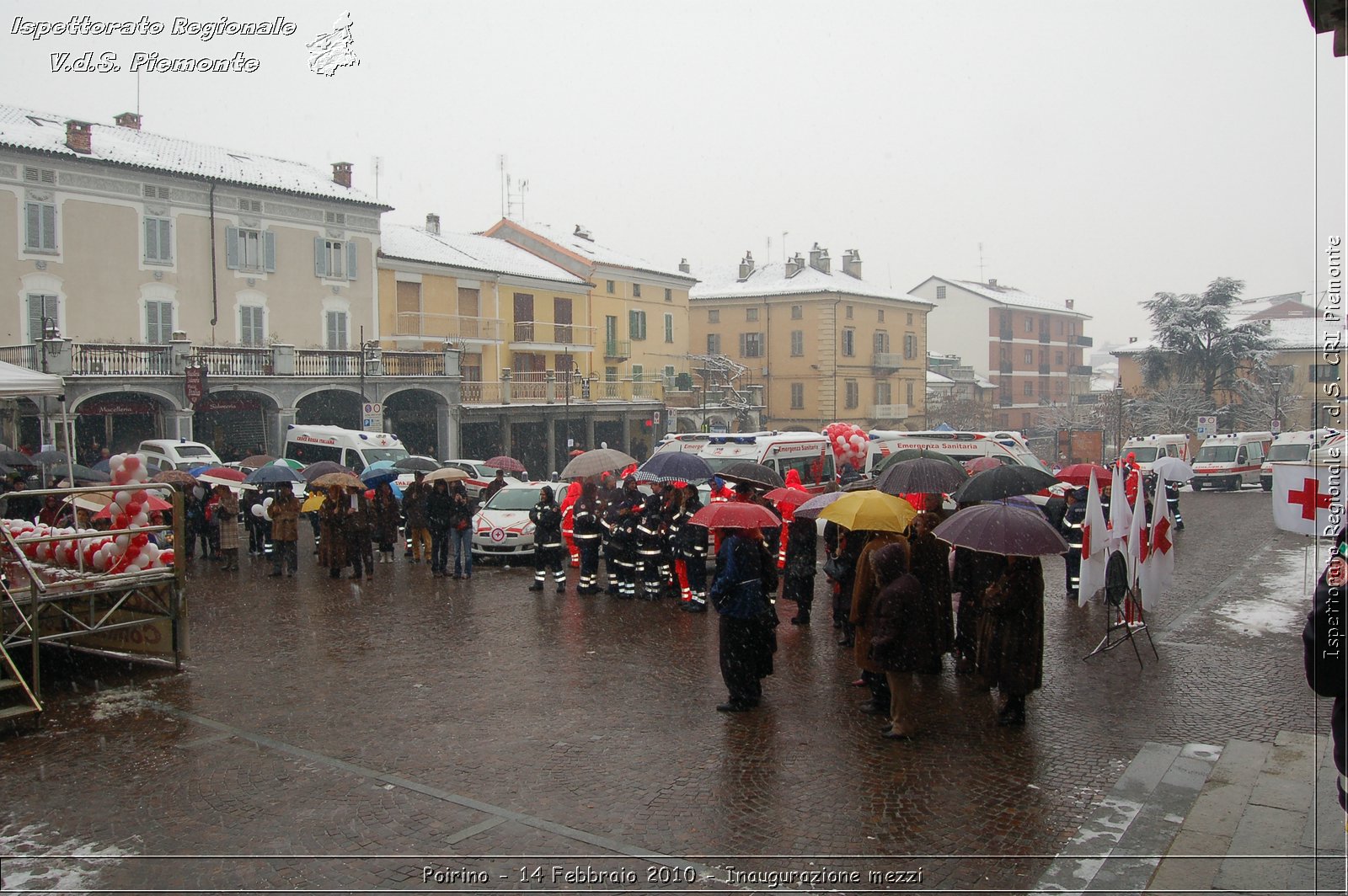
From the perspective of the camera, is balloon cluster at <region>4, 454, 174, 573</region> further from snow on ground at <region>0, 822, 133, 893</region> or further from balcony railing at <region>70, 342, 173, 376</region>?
balcony railing at <region>70, 342, 173, 376</region>

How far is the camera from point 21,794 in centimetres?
694

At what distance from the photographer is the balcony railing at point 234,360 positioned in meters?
31.1

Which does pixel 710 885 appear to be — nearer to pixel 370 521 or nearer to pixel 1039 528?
pixel 1039 528

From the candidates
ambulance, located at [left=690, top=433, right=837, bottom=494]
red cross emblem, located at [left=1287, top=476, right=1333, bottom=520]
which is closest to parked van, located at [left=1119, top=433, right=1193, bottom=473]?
ambulance, located at [left=690, top=433, right=837, bottom=494]

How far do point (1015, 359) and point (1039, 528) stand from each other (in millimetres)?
77700

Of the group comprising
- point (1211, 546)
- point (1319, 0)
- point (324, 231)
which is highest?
point (324, 231)

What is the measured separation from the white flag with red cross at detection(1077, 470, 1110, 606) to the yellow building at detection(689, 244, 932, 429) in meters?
46.7

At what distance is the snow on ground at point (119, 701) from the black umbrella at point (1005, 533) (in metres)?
7.10

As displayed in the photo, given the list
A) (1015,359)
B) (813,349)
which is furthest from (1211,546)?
(1015,359)

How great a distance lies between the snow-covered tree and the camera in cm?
5231

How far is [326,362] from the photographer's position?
1350 inches

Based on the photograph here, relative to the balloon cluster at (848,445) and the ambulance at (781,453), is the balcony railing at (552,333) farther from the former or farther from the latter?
the ambulance at (781,453)

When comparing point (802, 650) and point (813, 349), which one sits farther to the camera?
point (813, 349)

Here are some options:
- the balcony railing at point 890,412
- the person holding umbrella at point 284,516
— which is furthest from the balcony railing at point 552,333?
the person holding umbrella at point 284,516
